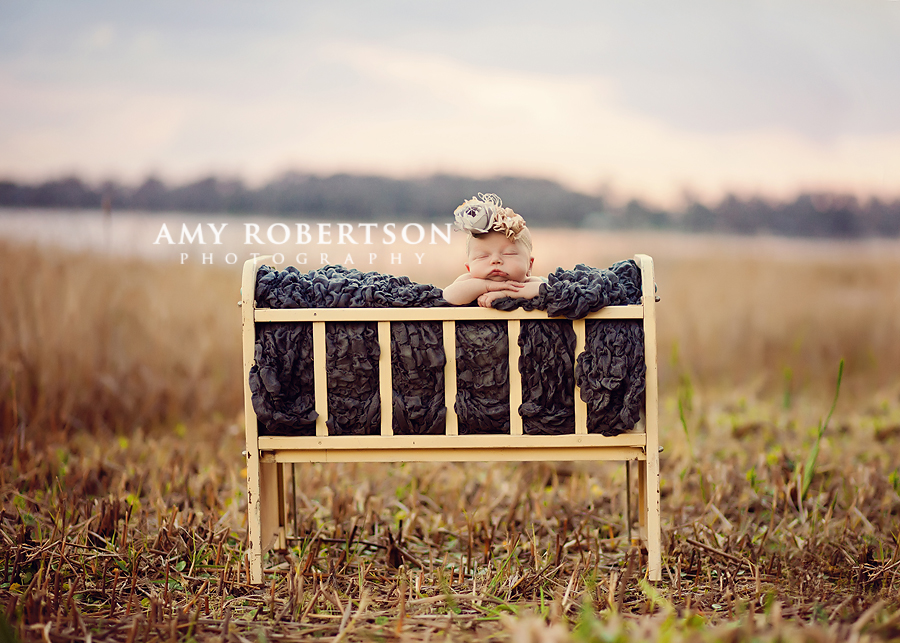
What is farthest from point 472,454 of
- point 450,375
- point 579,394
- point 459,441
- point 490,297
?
point 490,297

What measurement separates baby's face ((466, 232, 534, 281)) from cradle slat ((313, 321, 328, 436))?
19.9 inches

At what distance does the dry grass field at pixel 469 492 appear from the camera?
211 cm

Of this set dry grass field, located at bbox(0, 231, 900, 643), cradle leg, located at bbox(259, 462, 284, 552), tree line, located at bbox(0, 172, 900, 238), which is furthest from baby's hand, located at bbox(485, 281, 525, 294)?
tree line, located at bbox(0, 172, 900, 238)

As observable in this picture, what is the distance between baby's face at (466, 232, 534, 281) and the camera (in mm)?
2326

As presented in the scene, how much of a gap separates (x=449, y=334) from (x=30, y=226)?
391 centimetres

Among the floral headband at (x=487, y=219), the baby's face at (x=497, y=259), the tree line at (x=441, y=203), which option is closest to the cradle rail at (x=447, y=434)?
the baby's face at (x=497, y=259)

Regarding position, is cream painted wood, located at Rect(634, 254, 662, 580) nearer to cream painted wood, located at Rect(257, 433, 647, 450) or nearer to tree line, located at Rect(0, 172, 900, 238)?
cream painted wood, located at Rect(257, 433, 647, 450)

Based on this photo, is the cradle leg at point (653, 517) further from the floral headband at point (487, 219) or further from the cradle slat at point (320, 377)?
the cradle slat at point (320, 377)

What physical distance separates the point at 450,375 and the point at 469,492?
1253mm

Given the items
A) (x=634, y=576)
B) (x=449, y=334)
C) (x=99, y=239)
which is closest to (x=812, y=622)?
(x=634, y=576)

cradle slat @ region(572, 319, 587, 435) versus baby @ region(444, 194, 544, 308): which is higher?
baby @ region(444, 194, 544, 308)

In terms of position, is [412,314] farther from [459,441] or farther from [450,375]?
[459,441]

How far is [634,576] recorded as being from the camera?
2.51 m

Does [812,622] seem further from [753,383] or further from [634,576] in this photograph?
[753,383]
